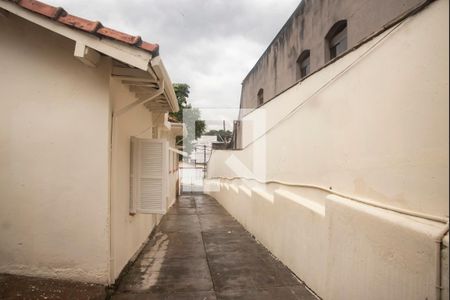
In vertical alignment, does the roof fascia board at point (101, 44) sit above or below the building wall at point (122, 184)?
above

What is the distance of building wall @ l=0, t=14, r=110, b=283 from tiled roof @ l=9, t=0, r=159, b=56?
0.47 m

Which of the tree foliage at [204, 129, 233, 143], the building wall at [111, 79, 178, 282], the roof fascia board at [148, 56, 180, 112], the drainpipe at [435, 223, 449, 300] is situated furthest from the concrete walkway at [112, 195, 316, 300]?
the tree foliage at [204, 129, 233, 143]

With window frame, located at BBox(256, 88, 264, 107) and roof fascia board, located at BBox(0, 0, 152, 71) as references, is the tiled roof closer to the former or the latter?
roof fascia board, located at BBox(0, 0, 152, 71)

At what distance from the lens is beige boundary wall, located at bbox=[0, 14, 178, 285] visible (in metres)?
4.19

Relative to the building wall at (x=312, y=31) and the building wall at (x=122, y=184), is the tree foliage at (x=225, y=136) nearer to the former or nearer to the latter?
the building wall at (x=312, y=31)

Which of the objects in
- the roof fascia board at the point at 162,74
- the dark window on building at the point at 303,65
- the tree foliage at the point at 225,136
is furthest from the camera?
the tree foliage at the point at 225,136

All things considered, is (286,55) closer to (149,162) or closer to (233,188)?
(233,188)

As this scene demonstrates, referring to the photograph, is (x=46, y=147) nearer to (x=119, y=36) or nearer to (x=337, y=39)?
(x=119, y=36)

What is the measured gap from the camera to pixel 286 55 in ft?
37.6

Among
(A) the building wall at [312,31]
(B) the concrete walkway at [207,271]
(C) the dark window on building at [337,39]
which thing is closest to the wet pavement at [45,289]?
(B) the concrete walkway at [207,271]

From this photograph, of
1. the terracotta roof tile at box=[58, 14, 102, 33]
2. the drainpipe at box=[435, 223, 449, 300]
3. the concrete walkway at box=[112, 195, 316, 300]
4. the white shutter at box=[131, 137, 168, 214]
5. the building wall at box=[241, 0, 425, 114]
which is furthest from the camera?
the building wall at box=[241, 0, 425, 114]

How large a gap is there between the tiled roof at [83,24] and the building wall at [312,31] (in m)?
3.11

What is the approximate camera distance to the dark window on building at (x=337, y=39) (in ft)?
26.1

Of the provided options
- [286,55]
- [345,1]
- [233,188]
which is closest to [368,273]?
[345,1]
